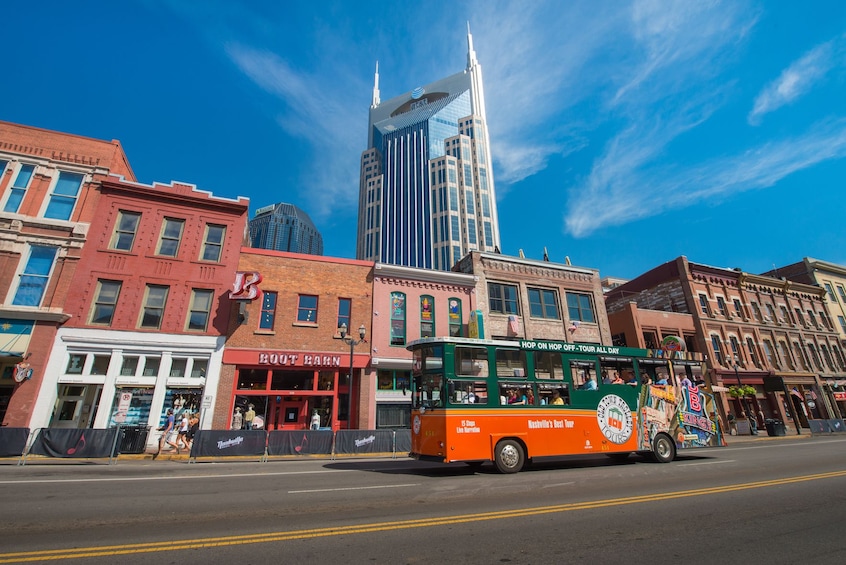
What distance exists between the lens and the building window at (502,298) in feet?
88.9

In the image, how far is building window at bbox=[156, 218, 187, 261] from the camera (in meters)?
21.8

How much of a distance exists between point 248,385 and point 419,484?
48.7ft

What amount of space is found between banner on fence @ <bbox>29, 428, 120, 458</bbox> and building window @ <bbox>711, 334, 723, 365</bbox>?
128 ft

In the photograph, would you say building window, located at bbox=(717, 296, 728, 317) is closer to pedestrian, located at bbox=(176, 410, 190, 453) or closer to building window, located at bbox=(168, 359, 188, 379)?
pedestrian, located at bbox=(176, 410, 190, 453)

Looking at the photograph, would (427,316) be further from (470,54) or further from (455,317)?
(470,54)

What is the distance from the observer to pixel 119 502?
294 inches

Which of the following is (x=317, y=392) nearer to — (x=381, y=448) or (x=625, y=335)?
(x=381, y=448)

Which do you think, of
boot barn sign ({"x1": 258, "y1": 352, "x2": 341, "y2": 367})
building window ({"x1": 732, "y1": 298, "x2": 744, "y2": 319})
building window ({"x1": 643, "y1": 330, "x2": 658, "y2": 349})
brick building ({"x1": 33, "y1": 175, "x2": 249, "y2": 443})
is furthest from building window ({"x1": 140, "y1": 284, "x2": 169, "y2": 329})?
building window ({"x1": 732, "y1": 298, "x2": 744, "y2": 319})

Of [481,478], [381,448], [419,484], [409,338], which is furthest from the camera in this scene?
[409,338]

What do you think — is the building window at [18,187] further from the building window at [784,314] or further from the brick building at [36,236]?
the building window at [784,314]

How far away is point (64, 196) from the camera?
20922 mm

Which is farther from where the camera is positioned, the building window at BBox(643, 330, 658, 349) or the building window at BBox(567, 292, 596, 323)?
the building window at BBox(643, 330, 658, 349)

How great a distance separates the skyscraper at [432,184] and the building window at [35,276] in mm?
98903

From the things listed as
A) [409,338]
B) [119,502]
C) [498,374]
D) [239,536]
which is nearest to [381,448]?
[409,338]
